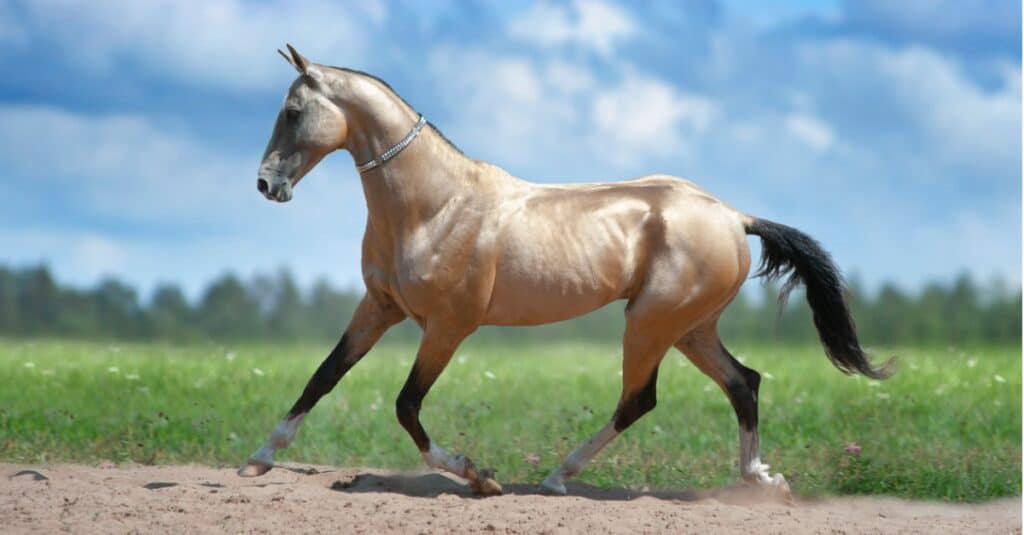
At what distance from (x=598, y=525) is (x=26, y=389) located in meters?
6.08

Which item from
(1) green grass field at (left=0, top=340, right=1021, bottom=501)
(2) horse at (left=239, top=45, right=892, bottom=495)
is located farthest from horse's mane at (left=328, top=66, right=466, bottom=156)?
(1) green grass field at (left=0, top=340, right=1021, bottom=501)

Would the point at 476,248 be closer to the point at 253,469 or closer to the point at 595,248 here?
the point at 595,248

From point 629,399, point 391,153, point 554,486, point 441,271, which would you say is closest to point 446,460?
point 554,486

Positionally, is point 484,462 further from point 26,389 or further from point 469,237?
point 26,389

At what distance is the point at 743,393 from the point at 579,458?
1083 millimetres

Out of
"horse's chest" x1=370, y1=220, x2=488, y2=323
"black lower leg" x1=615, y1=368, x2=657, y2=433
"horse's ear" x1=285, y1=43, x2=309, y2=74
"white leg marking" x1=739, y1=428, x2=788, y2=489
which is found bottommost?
"white leg marking" x1=739, y1=428, x2=788, y2=489

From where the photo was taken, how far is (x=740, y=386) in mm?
6988

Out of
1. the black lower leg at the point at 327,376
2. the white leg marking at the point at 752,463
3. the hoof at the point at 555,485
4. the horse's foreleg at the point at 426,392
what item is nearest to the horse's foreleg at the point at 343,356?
the black lower leg at the point at 327,376

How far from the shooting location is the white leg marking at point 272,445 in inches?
260

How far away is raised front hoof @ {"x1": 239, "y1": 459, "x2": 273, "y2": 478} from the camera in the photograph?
6.66m

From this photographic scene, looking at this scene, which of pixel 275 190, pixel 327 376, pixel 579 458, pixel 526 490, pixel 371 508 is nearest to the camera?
pixel 371 508

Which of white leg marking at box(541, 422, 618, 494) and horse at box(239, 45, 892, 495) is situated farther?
white leg marking at box(541, 422, 618, 494)

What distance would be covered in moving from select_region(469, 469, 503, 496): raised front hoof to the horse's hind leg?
1.48m

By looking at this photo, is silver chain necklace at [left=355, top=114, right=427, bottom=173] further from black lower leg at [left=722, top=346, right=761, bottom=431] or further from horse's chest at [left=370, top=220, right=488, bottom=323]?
black lower leg at [left=722, top=346, right=761, bottom=431]
